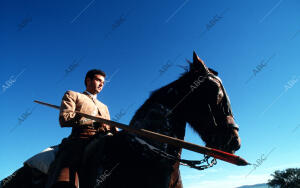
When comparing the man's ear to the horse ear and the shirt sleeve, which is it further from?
the horse ear

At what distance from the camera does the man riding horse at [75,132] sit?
2767 mm

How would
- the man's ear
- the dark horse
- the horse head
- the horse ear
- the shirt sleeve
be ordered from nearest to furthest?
the dark horse
the shirt sleeve
the horse head
the horse ear
the man's ear

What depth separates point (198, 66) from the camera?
13.1 feet

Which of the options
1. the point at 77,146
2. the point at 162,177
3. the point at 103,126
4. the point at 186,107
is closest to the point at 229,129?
the point at 186,107

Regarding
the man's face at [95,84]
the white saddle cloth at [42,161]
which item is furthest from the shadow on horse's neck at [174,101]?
the white saddle cloth at [42,161]

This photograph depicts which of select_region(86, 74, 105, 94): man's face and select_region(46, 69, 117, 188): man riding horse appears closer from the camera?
select_region(46, 69, 117, 188): man riding horse

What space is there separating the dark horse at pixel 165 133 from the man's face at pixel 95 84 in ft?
3.93

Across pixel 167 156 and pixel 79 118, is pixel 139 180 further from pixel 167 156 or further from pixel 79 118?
pixel 79 118

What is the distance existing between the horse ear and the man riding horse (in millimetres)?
2146

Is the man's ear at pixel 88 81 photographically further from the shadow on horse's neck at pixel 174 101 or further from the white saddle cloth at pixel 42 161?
the white saddle cloth at pixel 42 161

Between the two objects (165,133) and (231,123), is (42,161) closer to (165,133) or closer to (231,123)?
(165,133)

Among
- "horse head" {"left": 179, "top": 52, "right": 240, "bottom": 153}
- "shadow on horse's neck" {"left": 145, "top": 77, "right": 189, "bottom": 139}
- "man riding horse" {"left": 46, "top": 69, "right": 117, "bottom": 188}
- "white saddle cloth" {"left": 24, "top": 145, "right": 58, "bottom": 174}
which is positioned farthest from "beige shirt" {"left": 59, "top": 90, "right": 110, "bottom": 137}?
"horse head" {"left": 179, "top": 52, "right": 240, "bottom": 153}

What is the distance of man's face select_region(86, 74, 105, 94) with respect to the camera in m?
3.90

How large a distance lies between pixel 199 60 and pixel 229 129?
1.62 meters
